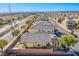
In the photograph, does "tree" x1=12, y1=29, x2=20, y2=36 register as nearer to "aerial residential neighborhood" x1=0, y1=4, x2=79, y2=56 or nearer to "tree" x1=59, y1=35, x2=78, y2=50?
"aerial residential neighborhood" x1=0, y1=4, x2=79, y2=56

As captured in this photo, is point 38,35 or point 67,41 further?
point 38,35

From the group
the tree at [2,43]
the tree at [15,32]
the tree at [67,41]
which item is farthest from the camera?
the tree at [15,32]

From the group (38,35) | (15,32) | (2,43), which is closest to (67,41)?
(38,35)

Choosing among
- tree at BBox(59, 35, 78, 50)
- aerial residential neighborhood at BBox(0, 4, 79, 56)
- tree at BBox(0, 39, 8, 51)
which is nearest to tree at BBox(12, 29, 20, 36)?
aerial residential neighborhood at BBox(0, 4, 79, 56)

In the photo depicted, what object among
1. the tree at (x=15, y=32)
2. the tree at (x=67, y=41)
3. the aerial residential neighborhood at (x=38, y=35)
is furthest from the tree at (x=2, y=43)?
the tree at (x=67, y=41)

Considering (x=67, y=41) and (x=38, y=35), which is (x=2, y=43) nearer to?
(x=38, y=35)

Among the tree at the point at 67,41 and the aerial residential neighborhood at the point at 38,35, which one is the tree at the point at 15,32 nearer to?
the aerial residential neighborhood at the point at 38,35

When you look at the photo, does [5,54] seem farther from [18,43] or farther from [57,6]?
[57,6]

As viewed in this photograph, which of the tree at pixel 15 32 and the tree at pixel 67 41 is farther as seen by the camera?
the tree at pixel 15 32
